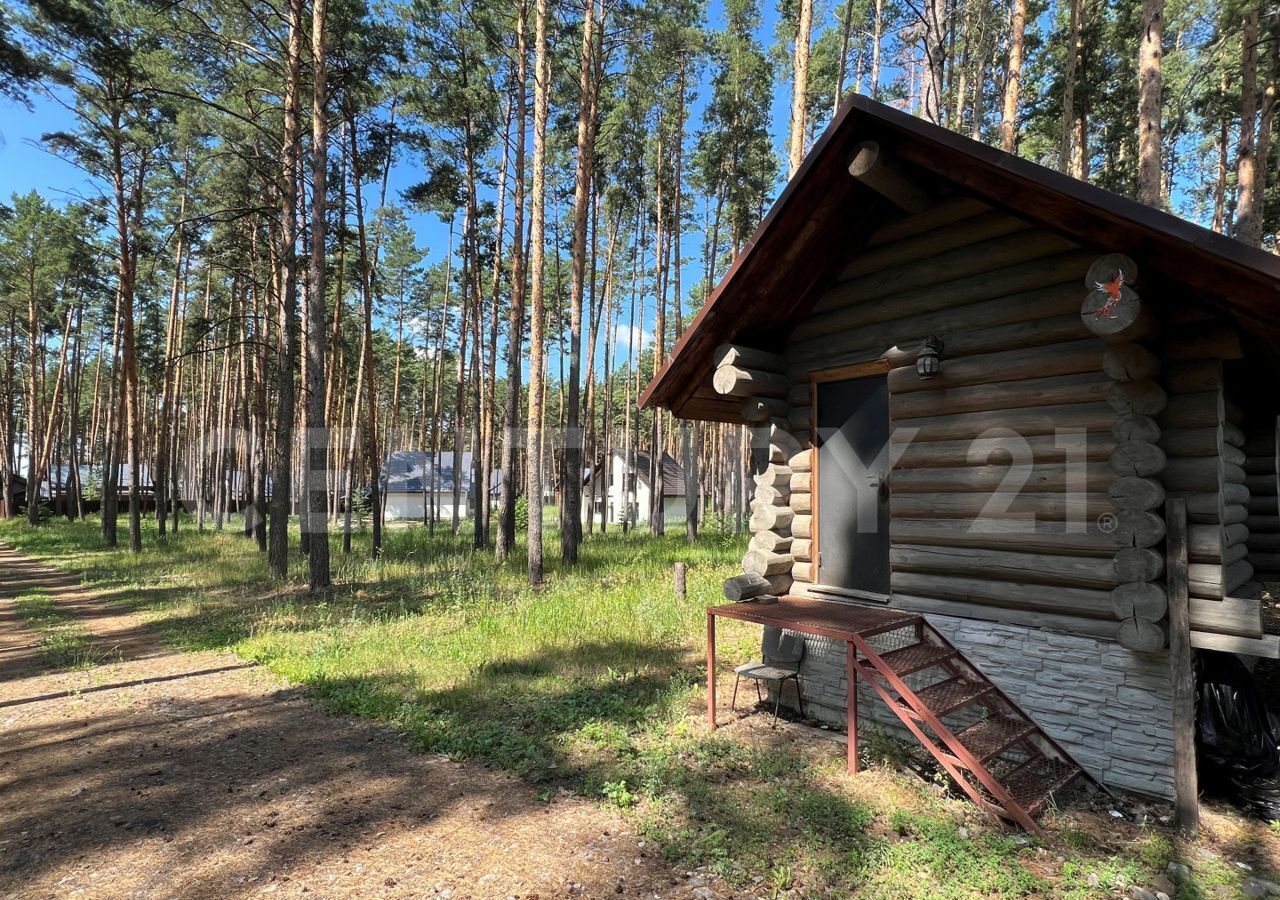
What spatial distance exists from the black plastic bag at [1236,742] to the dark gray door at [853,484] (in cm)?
243

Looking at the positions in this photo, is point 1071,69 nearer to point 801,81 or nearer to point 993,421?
point 801,81

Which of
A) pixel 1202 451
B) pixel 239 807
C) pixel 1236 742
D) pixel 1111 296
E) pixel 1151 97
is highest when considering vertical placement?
pixel 1151 97

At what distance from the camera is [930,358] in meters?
5.29

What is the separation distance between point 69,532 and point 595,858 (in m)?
32.9

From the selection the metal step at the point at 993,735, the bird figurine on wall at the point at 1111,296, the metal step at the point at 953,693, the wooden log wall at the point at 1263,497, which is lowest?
the metal step at the point at 993,735

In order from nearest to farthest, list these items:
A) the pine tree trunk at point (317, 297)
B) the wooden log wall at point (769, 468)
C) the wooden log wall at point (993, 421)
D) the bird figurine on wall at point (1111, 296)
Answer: the bird figurine on wall at point (1111, 296) < the wooden log wall at point (993, 421) < the wooden log wall at point (769, 468) < the pine tree trunk at point (317, 297)

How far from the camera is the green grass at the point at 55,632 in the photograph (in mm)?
8227

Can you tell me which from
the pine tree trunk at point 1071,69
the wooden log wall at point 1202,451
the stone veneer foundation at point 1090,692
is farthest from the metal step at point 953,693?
the pine tree trunk at point 1071,69

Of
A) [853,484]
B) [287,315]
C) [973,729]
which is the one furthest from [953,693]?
[287,315]

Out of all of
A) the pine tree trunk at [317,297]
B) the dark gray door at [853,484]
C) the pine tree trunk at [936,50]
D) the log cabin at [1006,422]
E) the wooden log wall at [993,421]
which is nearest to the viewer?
the log cabin at [1006,422]

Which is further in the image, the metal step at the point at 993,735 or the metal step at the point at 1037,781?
the metal step at the point at 993,735

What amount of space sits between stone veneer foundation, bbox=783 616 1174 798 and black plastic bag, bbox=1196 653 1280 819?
50 cm

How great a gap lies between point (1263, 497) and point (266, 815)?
33.7 feet

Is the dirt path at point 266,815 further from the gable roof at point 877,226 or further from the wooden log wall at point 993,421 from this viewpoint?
the gable roof at point 877,226
